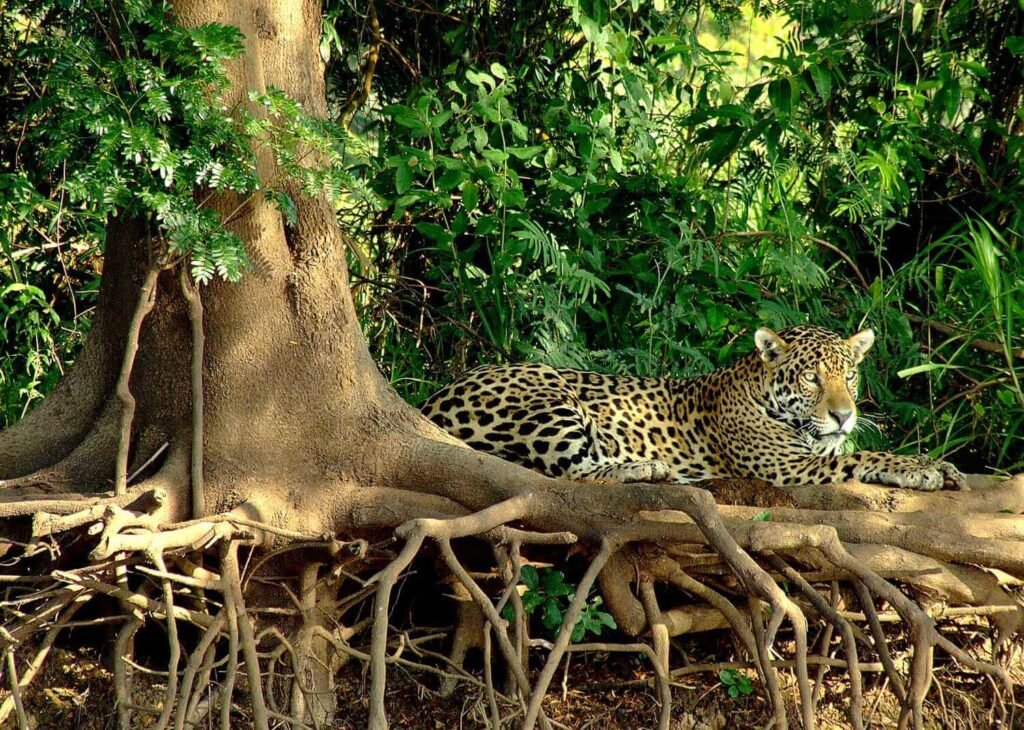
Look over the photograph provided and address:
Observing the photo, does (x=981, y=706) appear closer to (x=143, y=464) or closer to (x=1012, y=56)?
(x=143, y=464)

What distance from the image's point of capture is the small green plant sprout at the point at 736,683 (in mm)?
6156

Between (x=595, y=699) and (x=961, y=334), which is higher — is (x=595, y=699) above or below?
below

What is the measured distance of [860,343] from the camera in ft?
23.7

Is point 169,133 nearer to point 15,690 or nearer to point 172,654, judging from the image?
point 172,654

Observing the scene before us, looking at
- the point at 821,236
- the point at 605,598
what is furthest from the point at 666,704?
the point at 821,236

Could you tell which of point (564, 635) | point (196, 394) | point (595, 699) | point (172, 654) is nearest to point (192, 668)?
point (172, 654)

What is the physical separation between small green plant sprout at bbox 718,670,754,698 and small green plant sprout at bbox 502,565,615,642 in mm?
738

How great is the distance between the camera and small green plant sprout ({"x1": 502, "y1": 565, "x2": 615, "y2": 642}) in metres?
5.61

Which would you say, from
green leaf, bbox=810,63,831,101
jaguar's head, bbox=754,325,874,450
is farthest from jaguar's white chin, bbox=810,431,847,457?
green leaf, bbox=810,63,831,101

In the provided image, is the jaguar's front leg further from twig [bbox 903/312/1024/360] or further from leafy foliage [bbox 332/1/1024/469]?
twig [bbox 903/312/1024/360]

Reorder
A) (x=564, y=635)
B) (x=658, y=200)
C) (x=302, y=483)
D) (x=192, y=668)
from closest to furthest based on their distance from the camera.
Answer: (x=192, y=668)
(x=564, y=635)
(x=302, y=483)
(x=658, y=200)

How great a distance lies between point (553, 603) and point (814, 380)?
2189mm

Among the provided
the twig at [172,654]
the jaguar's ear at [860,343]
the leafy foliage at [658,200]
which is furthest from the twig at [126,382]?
the jaguar's ear at [860,343]

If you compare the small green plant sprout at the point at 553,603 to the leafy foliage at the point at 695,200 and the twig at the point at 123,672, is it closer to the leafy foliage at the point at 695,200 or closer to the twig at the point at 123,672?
the twig at the point at 123,672
